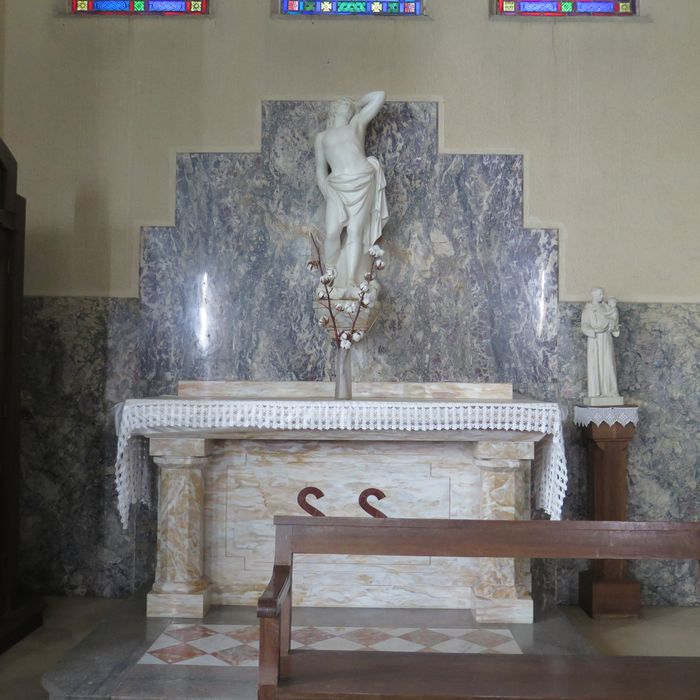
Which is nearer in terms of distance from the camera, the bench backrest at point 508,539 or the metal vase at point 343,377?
the bench backrest at point 508,539

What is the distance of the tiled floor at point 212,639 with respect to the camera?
3.81 metres

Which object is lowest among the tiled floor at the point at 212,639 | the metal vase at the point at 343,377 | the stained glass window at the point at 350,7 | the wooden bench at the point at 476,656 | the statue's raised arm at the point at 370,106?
the tiled floor at the point at 212,639

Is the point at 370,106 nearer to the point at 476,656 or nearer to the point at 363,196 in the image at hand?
the point at 363,196

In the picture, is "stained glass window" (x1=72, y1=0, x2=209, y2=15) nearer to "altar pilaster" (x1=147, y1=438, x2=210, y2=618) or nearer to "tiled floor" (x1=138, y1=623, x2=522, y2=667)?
"altar pilaster" (x1=147, y1=438, x2=210, y2=618)

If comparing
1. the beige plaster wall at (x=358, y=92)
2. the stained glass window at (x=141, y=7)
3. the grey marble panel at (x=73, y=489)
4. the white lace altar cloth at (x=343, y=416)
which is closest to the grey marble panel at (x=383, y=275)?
the beige plaster wall at (x=358, y=92)

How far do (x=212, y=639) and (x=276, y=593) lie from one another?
1892 mm

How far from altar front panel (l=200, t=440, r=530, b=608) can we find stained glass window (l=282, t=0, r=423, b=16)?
3.12m

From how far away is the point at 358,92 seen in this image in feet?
19.5

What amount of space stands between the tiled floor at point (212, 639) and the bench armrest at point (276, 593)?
1.01 metres

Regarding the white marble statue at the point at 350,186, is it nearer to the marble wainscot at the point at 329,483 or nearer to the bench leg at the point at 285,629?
the marble wainscot at the point at 329,483

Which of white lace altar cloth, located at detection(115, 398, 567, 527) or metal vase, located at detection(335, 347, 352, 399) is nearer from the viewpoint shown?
white lace altar cloth, located at detection(115, 398, 567, 527)

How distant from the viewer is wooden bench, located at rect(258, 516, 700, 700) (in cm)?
275

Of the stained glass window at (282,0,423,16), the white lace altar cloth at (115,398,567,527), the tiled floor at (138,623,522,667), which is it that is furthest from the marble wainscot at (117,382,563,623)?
the stained glass window at (282,0,423,16)

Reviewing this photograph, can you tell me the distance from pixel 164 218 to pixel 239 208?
0.52m
